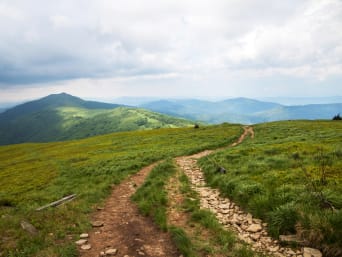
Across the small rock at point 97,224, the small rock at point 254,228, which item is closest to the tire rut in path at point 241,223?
the small rock at point 254,228

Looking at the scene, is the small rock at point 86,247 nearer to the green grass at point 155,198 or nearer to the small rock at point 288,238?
the green grass at point 155,198

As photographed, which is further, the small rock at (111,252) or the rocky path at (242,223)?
the small rock at (111,252)

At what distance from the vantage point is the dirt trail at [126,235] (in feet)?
29.9

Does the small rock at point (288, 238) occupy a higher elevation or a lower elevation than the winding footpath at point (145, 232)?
higher

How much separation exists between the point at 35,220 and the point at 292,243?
12.1 m

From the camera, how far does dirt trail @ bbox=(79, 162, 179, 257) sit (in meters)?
9.11

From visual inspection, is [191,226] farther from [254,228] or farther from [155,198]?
[155,198]

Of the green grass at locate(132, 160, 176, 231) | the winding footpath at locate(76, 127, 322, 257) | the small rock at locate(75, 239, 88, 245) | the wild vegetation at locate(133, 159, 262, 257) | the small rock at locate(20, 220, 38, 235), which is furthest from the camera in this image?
the green grass at locate(132, 160, 176, 231)

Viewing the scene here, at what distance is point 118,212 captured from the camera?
13625mm

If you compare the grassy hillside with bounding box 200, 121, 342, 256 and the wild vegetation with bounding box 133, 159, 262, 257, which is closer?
the grassy hillside with bounding box 200, 121, 342, 256

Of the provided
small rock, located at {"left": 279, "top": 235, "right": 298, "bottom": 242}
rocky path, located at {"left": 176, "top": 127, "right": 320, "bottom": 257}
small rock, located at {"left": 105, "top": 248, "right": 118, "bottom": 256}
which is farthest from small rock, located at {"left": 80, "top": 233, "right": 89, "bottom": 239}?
small rock, located at {"left": 279, "top": 235, "right": 298, "bottom": 242}

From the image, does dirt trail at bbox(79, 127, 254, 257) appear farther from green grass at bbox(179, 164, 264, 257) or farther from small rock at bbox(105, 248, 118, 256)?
green grass at bbox(179, 164, 264, 257)

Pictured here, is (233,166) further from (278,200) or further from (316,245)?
(316,245)

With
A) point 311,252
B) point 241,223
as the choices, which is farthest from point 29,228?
point 311,252
